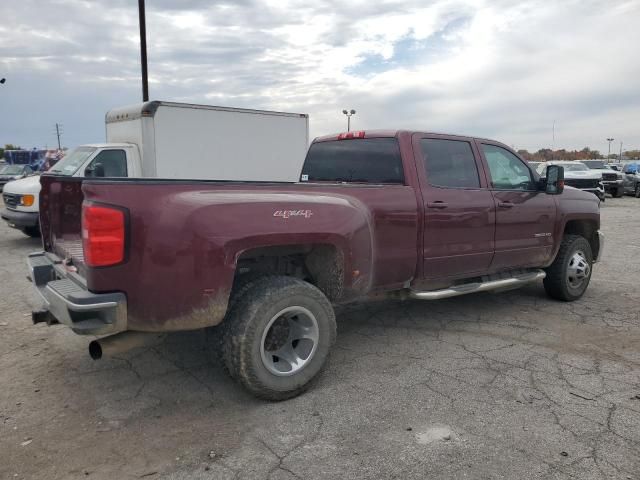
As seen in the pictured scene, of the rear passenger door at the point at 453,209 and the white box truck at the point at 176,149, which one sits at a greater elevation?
the white box truck at the point at 176,149

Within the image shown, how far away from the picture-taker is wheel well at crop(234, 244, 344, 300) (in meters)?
3.57

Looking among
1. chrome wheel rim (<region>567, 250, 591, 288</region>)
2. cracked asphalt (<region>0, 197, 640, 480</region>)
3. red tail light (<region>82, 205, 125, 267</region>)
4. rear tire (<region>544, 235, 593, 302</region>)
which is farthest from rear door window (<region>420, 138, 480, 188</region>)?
red tail light (<region>82, 205, 125, 267</region>)

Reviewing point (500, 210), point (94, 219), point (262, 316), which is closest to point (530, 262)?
point (500, 210)

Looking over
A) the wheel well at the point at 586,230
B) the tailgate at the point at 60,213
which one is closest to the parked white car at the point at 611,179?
the wheel well at the point at 586,230

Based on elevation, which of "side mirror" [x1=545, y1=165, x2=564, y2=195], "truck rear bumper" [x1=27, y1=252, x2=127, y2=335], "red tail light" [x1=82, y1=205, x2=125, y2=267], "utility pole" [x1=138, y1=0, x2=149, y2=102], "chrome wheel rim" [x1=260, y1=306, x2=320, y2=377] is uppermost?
"utility pole" [x1=138, y1=0, x2=149, y2=102]

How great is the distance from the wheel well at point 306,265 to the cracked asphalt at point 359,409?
0.71m

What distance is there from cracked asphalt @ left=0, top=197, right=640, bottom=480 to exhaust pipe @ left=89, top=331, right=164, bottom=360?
47 centimetres

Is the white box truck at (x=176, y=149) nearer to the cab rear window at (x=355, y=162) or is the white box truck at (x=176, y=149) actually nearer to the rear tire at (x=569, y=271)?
the cab rear window at (x=355, y=162)

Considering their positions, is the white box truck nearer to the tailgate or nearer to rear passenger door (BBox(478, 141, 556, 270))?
rear passenger door (BBox(478, 141, 556, 270))

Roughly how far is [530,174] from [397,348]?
96.9 inches

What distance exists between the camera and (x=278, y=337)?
349cm

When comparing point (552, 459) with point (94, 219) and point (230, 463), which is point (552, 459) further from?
point (94, 219)

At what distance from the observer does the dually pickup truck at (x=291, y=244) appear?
2861mm

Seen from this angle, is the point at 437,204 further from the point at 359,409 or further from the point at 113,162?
the point at 113,162
